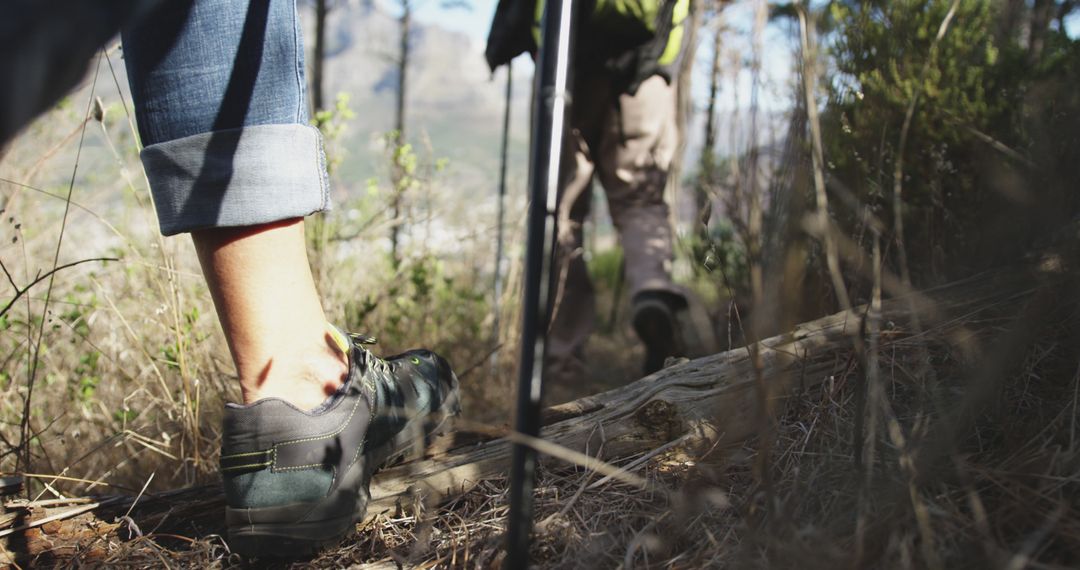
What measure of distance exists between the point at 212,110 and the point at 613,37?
1.55m

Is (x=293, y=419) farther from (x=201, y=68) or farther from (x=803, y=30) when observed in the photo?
(x=803, y=30)

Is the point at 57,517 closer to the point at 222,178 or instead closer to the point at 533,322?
the point at 222,178

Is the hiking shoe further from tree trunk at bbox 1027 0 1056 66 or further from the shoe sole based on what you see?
tree trunk at bbox 1027 0 1056 66

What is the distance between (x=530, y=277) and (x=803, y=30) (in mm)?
455

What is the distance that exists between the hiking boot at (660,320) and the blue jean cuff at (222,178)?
1.59 m

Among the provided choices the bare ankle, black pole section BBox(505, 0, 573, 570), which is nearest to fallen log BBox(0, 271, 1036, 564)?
the bare ankle

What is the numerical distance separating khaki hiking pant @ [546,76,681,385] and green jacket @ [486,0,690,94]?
0.35 feet

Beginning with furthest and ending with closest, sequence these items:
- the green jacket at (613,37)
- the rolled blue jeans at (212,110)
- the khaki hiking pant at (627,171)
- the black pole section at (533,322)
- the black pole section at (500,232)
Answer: the black pole section at (500,232), the khaki hiking pant at (627,171), the green jacket at (613,37), the rolled blue jeans at (212,110), the black pole section at (533,322)

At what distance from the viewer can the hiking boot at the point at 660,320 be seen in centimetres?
250

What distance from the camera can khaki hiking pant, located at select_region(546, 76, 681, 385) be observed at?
2.61 m

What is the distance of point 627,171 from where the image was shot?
2682 millimetres

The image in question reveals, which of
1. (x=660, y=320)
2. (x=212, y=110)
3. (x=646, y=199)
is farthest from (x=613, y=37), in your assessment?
(x=212, y=110)

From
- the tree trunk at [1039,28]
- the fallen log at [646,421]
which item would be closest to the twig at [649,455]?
the fallen log at [646,421]

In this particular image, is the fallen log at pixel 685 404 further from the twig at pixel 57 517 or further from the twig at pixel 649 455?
the twig at pixel 57 517
